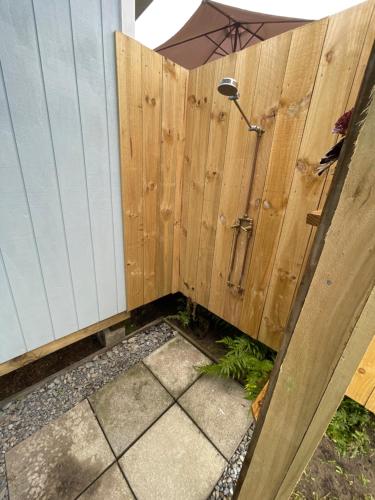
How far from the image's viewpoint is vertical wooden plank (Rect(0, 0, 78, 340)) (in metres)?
0.97

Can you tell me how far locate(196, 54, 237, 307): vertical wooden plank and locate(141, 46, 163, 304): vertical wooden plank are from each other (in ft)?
1.30

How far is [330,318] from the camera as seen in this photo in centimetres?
41

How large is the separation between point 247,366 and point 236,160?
1574 millimetres

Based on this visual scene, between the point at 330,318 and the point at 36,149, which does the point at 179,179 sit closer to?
the point at 36,149

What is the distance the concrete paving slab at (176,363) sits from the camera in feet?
5.34

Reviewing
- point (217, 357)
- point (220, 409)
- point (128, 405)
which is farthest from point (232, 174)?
point (128, 405)

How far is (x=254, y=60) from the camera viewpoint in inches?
49.6

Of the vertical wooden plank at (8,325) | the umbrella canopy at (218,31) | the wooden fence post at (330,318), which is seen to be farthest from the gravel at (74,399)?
the umbrella canopy at (218,31)

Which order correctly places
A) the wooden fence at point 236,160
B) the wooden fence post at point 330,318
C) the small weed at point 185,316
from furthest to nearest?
the small weed at point 185,316
the wooden fence at point 236,160
the wooden fence post at point 330,318

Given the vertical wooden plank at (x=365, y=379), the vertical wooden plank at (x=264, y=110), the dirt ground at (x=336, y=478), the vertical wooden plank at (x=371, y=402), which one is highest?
the vertical wooden plank at (x=264, y=110)

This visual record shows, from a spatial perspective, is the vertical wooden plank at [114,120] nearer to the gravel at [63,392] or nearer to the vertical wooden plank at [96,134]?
the vertical wooden plank at [96,134]

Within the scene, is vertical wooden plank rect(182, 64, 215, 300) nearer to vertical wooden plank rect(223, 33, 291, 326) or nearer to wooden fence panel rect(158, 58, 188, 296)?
wooden fence panel rect(158, 58, 188, 296)

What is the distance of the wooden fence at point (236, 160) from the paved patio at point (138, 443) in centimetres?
61

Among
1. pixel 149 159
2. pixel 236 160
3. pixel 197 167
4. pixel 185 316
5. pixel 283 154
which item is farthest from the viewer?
pixel 185 316
